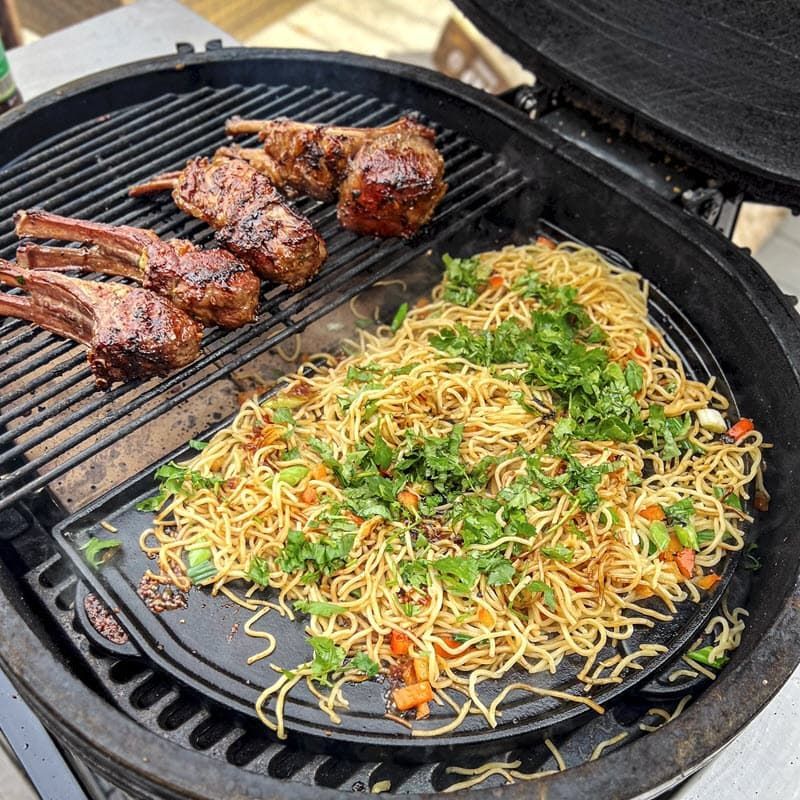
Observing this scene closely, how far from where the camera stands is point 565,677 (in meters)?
2.89

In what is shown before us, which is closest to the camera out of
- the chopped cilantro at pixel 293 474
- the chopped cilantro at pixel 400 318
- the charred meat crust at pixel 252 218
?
the chopped cilantro at pixel 293 474

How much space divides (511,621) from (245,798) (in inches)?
45.8

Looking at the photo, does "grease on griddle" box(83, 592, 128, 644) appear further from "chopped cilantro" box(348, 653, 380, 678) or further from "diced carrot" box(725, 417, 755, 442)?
"diced carrot" box(725, 417, 755, 442)

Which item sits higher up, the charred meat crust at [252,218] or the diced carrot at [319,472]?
the charred meat crust at [252,218]

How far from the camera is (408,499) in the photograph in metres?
3.28

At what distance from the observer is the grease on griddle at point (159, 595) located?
3031 mm

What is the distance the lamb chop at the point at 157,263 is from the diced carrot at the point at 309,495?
84 centimetres

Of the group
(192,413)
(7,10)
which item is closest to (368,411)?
(192,413)

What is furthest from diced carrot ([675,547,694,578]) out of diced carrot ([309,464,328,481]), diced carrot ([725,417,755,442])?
diced carrot ([309,464,328,481])

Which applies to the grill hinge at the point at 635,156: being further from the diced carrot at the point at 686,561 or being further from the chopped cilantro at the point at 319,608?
the chopped cilantro at the point at 319,608

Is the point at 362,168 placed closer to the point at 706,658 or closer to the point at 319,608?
the point at 319,608

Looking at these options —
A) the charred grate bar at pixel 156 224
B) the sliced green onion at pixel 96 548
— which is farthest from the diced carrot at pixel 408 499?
the sliced green onion at pixel 96 548

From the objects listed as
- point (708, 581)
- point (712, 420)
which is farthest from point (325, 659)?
point (712, 420)

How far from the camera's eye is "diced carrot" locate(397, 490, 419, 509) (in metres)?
3.25
